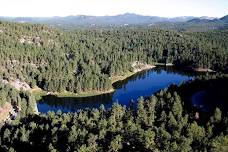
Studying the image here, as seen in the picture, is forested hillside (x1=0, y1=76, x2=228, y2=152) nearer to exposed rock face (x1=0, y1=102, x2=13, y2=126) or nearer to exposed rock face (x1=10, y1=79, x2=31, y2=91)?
exposed rock face (x1=0, y1=102, x2=13, y2=126)

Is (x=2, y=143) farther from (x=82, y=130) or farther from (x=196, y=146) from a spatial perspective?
(x=196, y=146)

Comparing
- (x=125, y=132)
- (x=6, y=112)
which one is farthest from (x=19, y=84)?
(x=125, y=132)

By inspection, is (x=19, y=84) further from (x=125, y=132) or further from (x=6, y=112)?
(x=125, y=132)

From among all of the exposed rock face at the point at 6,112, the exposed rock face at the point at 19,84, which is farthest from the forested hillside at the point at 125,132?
the exposed rock face at the point at 19,84

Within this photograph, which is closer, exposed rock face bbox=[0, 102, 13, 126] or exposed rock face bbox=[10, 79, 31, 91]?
exposed rock face bbox=[0, 102, 13, 126]

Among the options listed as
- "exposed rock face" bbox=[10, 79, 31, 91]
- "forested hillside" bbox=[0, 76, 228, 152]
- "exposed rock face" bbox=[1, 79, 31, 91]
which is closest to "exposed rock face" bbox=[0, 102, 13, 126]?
"forested hillside" bbox=[0, 76, 228, 152]

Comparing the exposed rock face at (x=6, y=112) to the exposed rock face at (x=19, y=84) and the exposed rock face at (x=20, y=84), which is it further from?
the exposed rock face at (x=20, y=84)

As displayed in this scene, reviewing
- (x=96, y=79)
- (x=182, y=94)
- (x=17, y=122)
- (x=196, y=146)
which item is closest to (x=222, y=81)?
(x=182, y=94)

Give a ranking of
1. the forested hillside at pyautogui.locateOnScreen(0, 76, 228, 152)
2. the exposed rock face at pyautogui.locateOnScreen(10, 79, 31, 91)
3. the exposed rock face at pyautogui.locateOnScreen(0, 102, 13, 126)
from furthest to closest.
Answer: the exposed rock face at pyautogui.locateOnScreen(10, 79, 31, 91) < the exposed rock face at pyautogui.locateOnScreen(0, 102, 13, 126) < the forested hillside at pyautogui.locateOnScreen(0, 76, 228, 152)

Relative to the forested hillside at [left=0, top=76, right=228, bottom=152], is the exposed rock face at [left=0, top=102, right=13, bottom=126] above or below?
below
